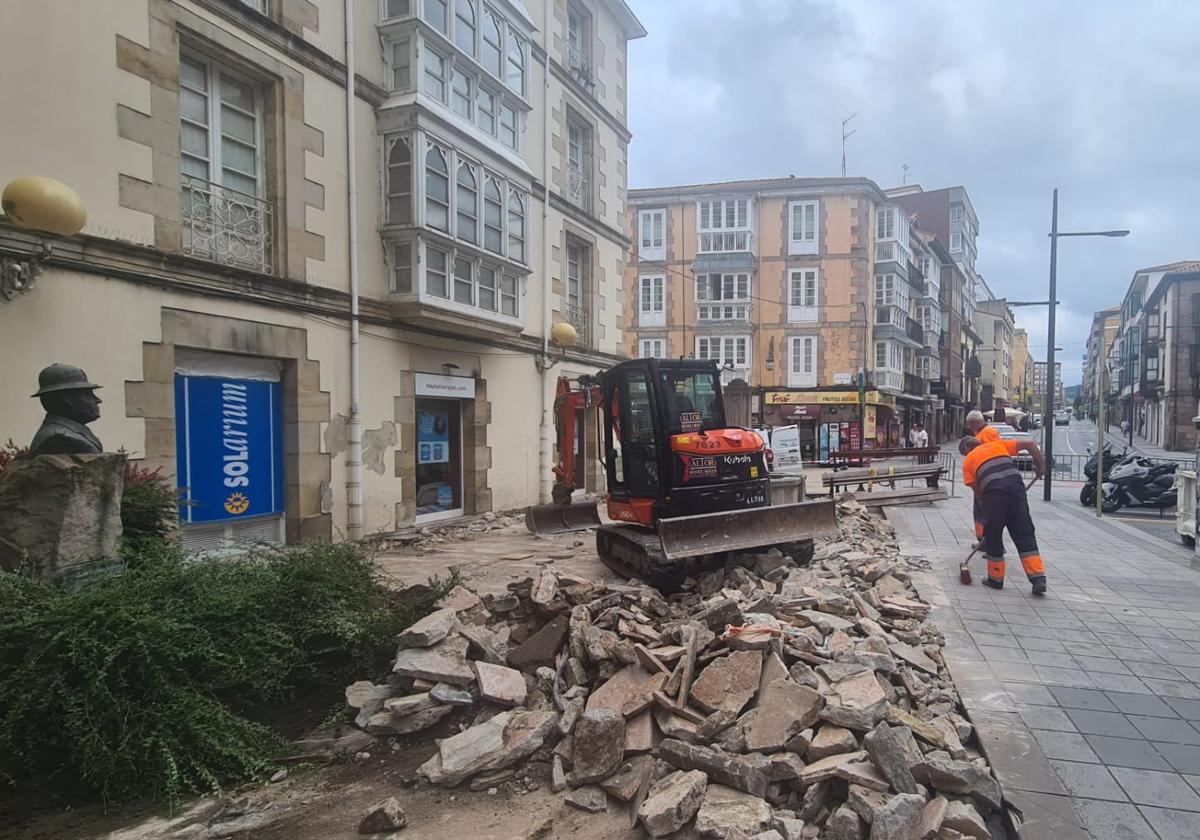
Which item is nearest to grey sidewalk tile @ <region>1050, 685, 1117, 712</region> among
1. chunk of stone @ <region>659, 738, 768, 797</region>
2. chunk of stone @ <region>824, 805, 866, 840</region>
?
chunk of stone @ <region>824, 805, 866, 840</region>

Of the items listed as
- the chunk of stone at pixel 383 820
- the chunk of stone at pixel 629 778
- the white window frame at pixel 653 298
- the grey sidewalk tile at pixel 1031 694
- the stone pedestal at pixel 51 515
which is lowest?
the chunk of stone at pixel 383 820

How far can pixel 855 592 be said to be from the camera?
5.98 meters

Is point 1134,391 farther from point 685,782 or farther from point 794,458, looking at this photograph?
point 685,782

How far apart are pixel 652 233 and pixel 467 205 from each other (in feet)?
85.0

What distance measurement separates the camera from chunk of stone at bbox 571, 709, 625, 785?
3512 millimetres

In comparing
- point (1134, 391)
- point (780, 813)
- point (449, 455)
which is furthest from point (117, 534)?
point (1134, 391)

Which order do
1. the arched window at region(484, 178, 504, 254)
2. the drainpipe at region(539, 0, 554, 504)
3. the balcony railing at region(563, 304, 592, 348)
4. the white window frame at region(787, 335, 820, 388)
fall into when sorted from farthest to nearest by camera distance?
the white window frame at region(787, 335, 820, 388), the balcony railing at region(563, 304, 592, 348), the drainpipe at region(539, 0, 554, 504), the arched window at region(484, 178, 504, 254)

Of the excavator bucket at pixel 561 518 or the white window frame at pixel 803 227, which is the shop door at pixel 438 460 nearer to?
the excavator bucket at pixel 561 518

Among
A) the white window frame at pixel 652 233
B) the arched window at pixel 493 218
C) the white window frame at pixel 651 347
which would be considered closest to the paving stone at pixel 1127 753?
the arched window at pixel 493 218

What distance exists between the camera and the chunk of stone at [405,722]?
416cm

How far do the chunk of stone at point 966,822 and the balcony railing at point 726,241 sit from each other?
34.1 meters

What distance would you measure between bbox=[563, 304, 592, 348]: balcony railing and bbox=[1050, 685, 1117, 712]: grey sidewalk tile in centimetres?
1294

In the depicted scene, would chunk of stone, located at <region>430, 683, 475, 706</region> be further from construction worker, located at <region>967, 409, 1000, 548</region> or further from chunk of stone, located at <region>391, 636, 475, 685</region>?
construction worker, located at <region>967, 409, 1000, 548</region>

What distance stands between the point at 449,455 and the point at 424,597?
7758mm
